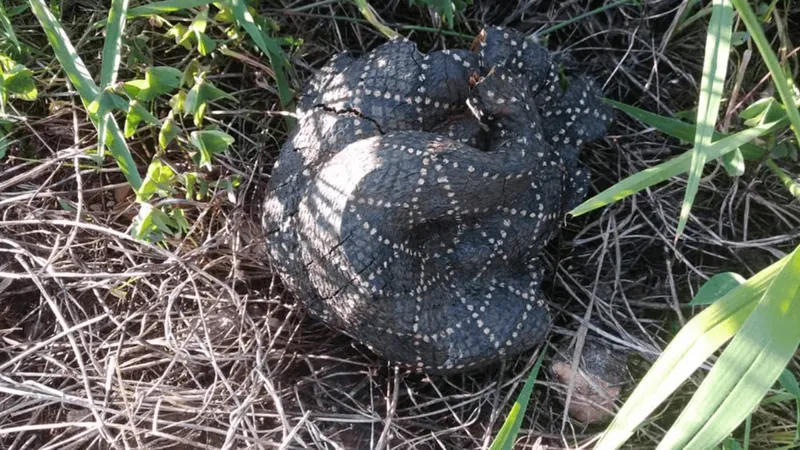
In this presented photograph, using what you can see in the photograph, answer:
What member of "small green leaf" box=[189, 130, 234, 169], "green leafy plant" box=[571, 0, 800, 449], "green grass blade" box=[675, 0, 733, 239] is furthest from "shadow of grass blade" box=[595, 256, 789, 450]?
"small green leaf" box=[189, 130, 234, 169]

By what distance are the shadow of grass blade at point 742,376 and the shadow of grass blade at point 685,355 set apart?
0.06 metres

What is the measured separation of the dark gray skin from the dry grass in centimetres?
20

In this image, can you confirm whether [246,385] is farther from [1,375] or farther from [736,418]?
[736,418]

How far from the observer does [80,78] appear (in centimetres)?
187

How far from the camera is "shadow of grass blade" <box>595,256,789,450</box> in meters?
1.48

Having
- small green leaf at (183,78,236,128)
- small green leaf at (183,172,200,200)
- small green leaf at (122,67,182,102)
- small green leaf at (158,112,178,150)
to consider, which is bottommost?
small green leaf at (183,172,200,200)

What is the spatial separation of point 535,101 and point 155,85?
1.13m

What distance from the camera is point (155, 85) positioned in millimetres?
1899

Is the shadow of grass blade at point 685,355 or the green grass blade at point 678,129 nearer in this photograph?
the shadow of grass blade at point 685,355

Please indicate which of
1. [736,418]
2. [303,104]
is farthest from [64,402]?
[736,418]

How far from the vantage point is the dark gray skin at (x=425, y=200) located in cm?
193

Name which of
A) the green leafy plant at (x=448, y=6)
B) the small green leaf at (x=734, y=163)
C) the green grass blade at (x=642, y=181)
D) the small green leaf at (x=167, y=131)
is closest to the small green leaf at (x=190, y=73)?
the small green leaf at (x=167, y=131)

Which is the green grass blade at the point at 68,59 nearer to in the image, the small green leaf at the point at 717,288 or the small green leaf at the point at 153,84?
the small green leaf at the point at 153,84

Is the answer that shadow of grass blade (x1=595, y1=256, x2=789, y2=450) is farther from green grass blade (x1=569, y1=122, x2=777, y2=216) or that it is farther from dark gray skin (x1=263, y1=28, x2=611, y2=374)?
dark gray skin (x1=263, y1=28, x2=611, y2=374)
